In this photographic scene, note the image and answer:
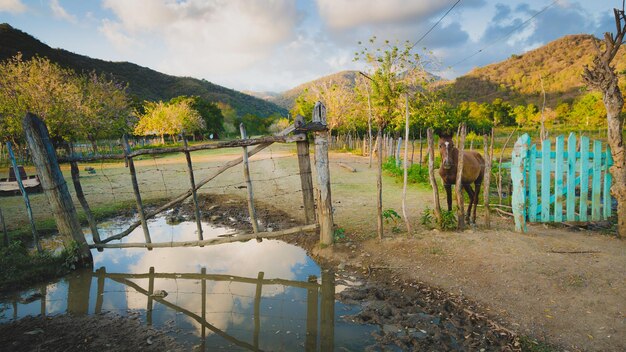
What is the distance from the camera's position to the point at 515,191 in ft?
19.7

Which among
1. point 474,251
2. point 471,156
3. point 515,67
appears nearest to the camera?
point 474,251

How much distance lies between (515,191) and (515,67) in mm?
134889

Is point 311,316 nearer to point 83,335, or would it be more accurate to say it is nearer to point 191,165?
point 83,335

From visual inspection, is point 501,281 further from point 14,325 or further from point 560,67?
point 560,67

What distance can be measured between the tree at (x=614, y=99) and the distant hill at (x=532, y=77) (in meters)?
82.0

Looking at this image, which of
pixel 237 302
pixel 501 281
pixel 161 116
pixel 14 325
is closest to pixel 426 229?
pixel 501 281

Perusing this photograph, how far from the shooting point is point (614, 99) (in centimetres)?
562

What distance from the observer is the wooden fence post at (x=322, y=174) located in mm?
5578

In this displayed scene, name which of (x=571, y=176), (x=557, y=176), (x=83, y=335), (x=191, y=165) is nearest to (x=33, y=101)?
(x=191, y=165)

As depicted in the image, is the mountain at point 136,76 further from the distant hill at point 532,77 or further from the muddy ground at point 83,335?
the muddy ground at point 83,335

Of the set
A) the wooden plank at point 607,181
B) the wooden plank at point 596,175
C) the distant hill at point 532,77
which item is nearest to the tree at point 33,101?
the wooden plank at point 596,175

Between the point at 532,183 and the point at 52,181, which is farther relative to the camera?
the point at 532,183

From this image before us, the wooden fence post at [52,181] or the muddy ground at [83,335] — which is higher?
the wooden fence post at [52,181]

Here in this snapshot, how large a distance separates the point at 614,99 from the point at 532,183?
192 centimetres
